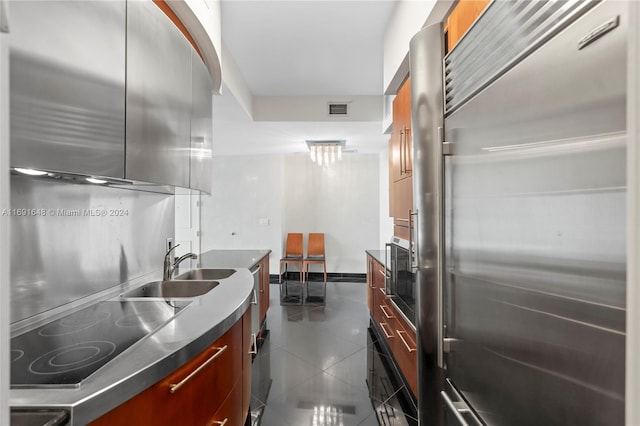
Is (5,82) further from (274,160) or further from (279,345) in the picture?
(274,160)

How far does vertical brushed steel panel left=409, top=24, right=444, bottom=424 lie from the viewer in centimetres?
132

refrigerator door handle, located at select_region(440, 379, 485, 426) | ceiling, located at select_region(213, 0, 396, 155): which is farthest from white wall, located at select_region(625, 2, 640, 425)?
ceiling, located at select_region(213, 0, 396, 155)

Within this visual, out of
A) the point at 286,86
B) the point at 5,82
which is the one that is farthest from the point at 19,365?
the point at 286,86

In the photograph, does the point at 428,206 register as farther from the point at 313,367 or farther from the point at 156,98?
the point at 313,367

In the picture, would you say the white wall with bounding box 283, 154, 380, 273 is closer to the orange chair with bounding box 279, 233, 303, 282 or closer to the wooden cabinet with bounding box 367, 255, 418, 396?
the orange chair with bounding box 279, 233, 303, 282

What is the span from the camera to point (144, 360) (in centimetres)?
89

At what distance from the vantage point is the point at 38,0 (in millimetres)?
878

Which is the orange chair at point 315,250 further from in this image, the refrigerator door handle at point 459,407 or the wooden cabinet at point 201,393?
the refrigerator door handle at point 459,407

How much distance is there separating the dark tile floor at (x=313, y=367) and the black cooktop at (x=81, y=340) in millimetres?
1191

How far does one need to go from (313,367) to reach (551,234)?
2.46 meters

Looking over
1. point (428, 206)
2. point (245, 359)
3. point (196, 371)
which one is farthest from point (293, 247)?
point (196, 371)

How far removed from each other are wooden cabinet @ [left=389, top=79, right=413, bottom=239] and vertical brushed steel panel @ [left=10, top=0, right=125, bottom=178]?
1597mm

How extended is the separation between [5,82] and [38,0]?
2.49 ft

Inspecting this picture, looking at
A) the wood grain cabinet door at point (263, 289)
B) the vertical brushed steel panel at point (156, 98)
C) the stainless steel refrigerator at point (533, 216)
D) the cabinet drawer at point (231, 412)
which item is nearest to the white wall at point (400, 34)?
the stainless steel refrigerator at point (533, 216)
